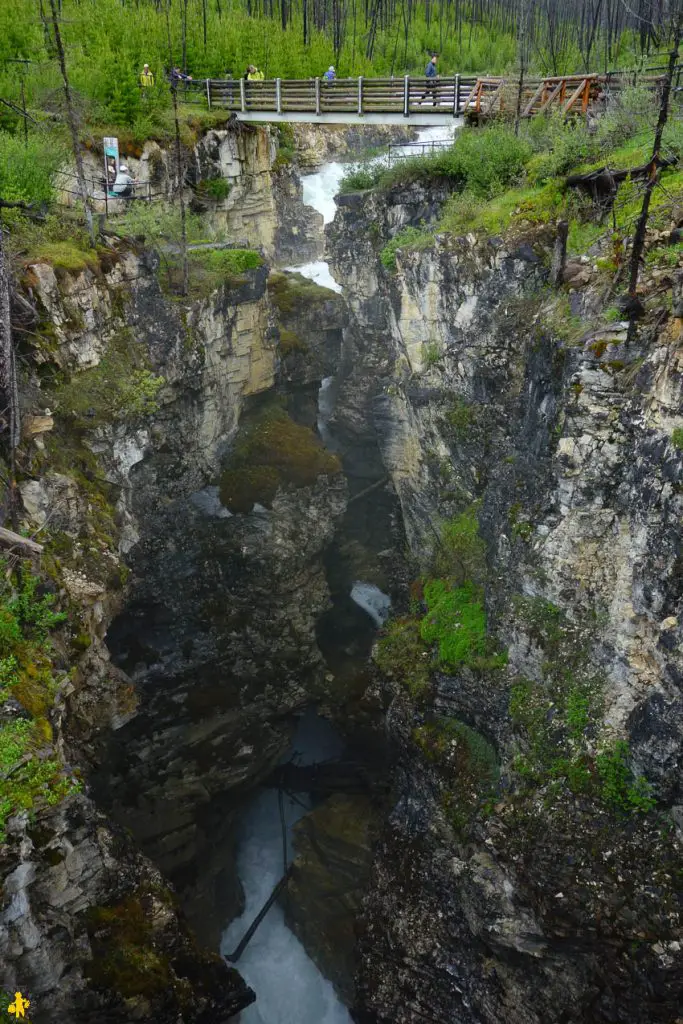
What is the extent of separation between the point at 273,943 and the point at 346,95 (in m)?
27.3

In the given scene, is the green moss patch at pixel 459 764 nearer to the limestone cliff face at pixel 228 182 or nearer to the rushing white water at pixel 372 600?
the rushing white water at pixel 372 600

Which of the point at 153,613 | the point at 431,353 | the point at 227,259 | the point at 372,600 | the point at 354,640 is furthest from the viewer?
the point at 372,600

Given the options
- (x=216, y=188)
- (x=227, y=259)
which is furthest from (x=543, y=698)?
(x=216, y=188)

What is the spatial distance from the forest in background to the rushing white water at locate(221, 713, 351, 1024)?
68.9ft

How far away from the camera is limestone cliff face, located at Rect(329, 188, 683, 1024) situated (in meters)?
12.8

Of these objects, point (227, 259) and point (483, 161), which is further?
point (227, 259)

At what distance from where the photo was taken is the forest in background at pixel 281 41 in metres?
24.5

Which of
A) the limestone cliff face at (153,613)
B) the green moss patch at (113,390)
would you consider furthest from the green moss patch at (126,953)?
the green moss patch at (113,390)

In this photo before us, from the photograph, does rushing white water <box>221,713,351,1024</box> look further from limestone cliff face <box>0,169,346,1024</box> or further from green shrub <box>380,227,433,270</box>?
green shrub <box>380,227,433,270</box>

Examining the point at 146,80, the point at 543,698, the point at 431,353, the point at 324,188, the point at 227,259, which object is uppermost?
the point at 146,80

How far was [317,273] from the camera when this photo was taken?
36.3 meters

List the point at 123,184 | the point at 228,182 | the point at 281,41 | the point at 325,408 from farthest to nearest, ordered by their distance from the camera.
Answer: the point at 281,41 < the point at 325,408 < the point at 228,182 < the point at 123,184

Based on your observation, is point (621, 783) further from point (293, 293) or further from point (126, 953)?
point (293, 293)

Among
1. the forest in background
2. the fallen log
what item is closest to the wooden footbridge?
the forest in background
